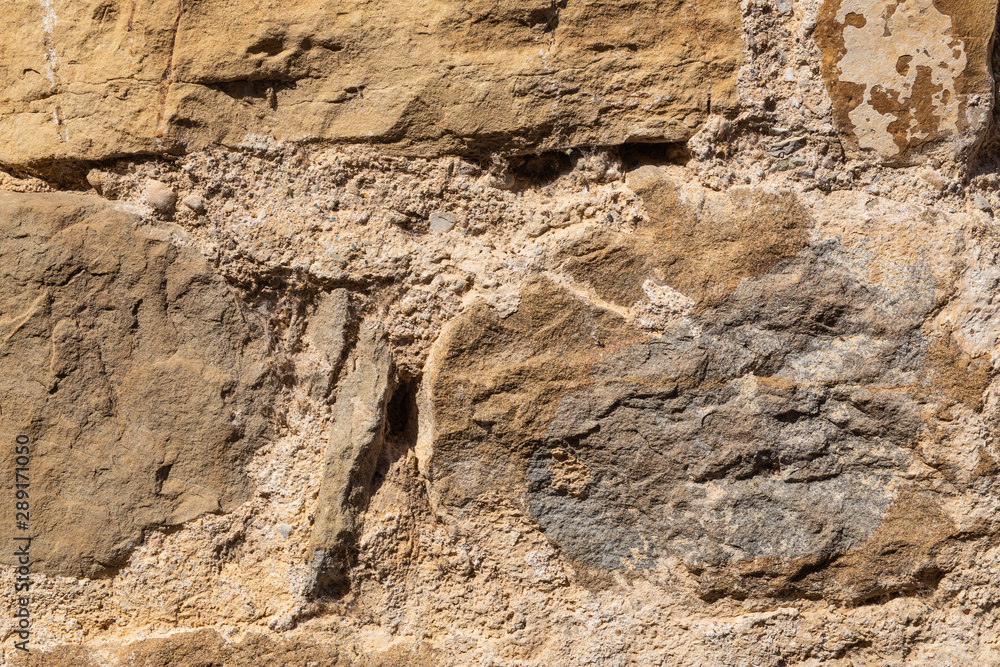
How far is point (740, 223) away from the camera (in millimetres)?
987

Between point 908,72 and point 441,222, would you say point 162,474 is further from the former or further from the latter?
point 908,72

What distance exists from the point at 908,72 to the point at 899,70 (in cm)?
1

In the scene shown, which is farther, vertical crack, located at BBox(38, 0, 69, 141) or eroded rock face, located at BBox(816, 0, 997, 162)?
vertical crack, located at BBox(38, 0, 69, 141)

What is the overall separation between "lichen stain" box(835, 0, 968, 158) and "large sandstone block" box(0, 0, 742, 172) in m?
0.15

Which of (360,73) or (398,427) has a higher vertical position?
(360,73)

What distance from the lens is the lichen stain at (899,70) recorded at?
0.95 metres

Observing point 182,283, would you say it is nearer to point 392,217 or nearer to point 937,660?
point 392,217

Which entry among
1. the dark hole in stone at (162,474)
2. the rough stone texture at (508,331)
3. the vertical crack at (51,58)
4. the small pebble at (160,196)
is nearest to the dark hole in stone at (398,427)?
the rough stone texture at (508,331)

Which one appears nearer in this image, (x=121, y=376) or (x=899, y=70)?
(x=899, y=70)

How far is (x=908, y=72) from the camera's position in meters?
0.96

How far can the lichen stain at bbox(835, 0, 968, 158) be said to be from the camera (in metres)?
0.95

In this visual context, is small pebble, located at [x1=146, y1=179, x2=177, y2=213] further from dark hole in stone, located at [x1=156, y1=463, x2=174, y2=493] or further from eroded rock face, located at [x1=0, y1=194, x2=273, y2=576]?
→ dark hole in stone, located at [x1=156, y1=463, x2=174, y2=493]
